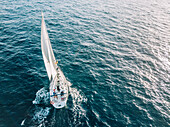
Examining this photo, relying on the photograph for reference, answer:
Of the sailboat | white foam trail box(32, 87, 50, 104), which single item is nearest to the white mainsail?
the sailboat

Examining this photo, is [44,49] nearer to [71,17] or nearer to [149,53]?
[149,53]

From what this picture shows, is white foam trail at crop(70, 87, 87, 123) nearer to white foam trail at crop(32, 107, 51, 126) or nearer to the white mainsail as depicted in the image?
white foam trail at crop(32, 107, 51, 126)

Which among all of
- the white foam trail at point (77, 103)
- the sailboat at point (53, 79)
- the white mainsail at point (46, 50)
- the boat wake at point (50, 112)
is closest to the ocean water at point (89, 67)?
the boat wake at point (50, 112)

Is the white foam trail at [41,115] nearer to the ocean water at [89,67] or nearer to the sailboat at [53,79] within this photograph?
the ocean water at [89,67]

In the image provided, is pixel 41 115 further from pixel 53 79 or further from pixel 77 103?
pixel 53 79

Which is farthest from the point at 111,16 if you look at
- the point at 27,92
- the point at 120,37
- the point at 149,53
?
the point at 27,92

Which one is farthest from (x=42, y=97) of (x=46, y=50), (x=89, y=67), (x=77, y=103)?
(x=89, y=67)

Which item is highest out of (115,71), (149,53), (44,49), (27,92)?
(44,49)
